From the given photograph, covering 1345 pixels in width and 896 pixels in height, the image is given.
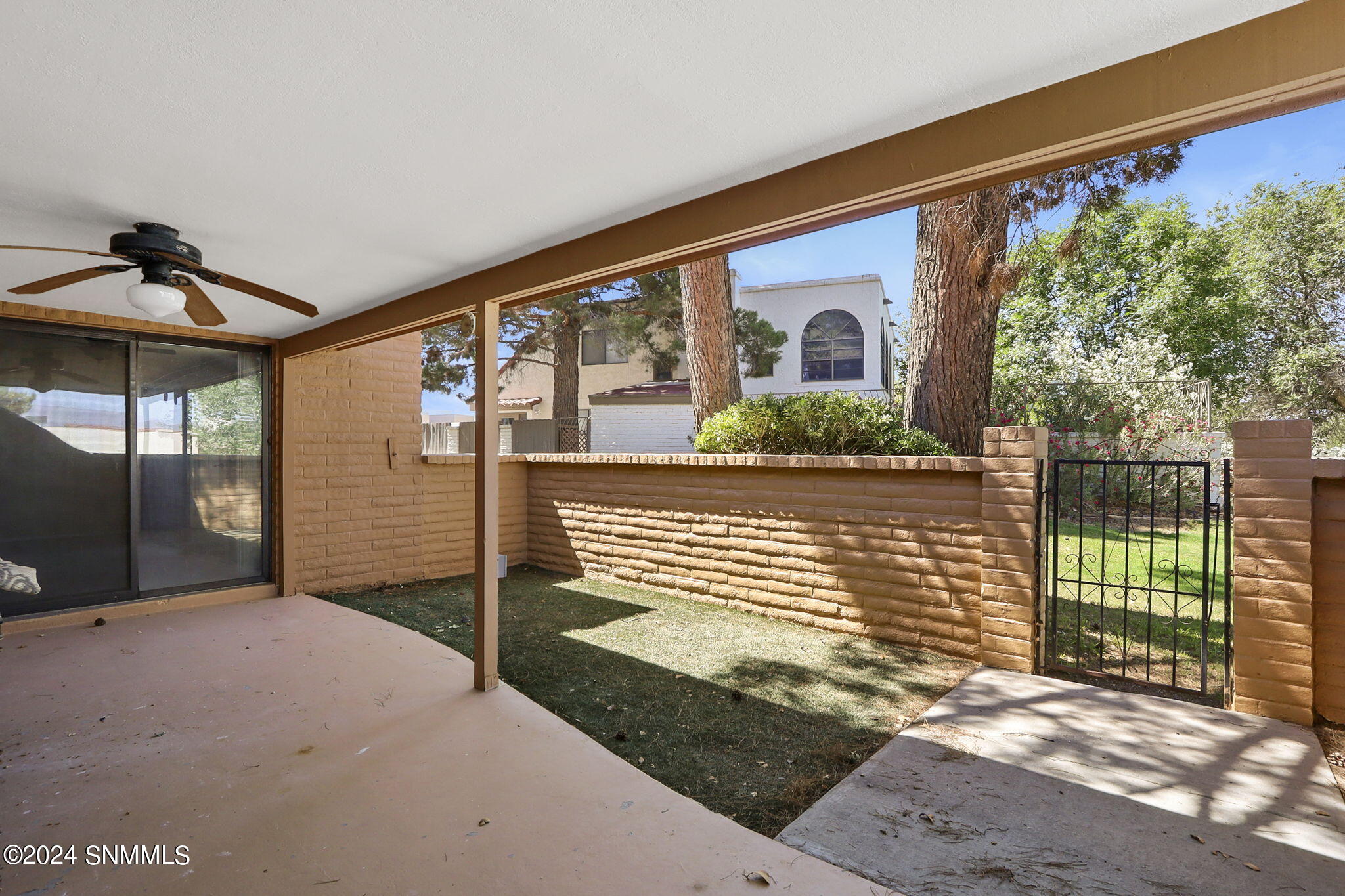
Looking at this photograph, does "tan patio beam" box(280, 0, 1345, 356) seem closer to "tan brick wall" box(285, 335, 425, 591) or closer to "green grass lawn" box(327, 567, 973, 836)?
"green grass lawn" box(327, 567, 973, 836)

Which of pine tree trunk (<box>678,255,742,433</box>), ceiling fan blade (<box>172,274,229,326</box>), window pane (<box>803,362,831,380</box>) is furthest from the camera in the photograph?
window pane (<box>803,362,831,380</box>)

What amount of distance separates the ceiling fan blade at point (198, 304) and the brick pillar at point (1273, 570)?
5095 millimetres

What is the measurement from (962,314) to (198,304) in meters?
5.46

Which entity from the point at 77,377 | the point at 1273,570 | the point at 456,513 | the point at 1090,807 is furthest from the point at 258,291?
the point at 1273,570

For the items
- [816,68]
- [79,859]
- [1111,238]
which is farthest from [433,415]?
[1111,238]

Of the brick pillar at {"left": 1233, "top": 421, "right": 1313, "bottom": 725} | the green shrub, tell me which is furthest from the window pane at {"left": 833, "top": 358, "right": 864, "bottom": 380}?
the brick pillar at {"left": 1233, "top": 421, "right": 1313, "bottom": 725}

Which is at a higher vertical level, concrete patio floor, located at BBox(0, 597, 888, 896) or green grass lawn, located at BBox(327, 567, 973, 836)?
concrete patio floor, located at BBox(0, 597, 888, 896)

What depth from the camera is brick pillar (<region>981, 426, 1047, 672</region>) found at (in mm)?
3586

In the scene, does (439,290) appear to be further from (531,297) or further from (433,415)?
(433,415)

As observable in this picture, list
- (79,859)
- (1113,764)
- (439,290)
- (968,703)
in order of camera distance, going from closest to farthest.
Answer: (79,859), (1113,764), (968,703), (439,290)

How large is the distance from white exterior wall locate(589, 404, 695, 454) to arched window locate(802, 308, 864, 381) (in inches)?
163

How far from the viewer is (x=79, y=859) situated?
6.68 feet

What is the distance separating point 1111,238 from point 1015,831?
2017 centimetres

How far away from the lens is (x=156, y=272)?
2926 mm
